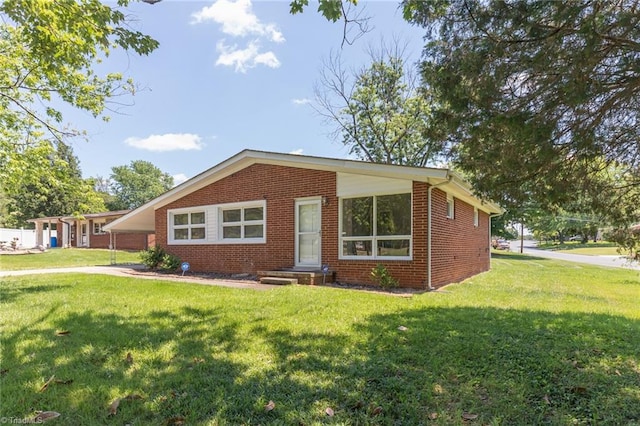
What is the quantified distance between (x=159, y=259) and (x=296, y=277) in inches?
278

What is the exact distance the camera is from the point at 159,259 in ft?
46.6

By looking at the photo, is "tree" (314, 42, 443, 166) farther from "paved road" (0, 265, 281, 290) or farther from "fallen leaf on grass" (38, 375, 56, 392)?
"fallen leaf on grass" (38, 375, 56, 392)

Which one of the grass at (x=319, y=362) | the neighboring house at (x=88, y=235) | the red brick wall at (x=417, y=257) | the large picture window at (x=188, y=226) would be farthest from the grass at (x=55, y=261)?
the red brick wall at (x=417, y=257)

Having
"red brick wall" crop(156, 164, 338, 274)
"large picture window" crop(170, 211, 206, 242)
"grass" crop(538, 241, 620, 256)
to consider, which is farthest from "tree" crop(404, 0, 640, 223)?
"grass" crop(538, 241, 620, 256)

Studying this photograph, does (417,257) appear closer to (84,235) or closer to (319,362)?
(319,362)

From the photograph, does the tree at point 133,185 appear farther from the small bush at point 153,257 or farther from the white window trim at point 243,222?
the white window trim at point 243,222

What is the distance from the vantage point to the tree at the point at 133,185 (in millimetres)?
Result: 58344

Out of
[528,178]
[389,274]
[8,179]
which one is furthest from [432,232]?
[8,179]

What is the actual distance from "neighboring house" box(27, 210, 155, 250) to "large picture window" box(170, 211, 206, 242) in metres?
12.7

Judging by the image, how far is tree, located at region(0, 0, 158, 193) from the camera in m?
5.09

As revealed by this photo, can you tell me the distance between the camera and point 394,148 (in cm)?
2897

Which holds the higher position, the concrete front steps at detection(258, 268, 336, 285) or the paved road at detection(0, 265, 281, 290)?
the concrete front steps at detection(258, 268, 336, 285)

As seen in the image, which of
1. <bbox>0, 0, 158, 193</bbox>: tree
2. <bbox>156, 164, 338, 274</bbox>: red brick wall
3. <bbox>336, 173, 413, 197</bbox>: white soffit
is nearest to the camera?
<bbox>0, 0, 158, 193</bbox>: tree

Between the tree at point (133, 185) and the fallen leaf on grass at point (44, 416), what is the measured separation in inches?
2353
